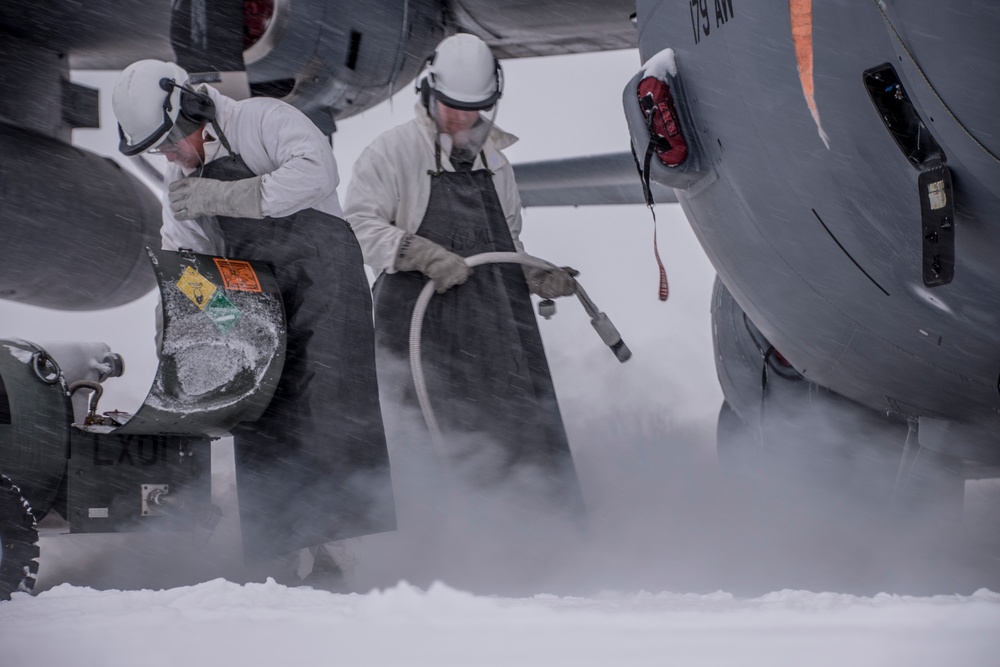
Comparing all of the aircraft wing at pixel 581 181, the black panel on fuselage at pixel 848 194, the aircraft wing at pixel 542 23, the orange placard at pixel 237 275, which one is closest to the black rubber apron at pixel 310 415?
the orange placard at pixel 237 275

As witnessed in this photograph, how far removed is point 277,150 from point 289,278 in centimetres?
34

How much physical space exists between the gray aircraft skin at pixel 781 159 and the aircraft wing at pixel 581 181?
833mm

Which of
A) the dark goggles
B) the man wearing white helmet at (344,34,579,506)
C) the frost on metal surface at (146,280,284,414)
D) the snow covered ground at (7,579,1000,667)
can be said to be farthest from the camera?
the man wearing white helmet at (344,34,579,506)

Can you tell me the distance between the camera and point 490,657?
111 centimetres

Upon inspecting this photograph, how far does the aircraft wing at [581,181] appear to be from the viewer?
4.25 meters

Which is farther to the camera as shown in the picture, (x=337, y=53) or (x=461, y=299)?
(x=337, y=53)

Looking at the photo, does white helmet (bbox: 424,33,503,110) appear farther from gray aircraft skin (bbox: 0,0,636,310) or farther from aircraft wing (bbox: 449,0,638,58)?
aircraft wing (bbox: 449,0,638,58)

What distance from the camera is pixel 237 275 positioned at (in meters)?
2.34

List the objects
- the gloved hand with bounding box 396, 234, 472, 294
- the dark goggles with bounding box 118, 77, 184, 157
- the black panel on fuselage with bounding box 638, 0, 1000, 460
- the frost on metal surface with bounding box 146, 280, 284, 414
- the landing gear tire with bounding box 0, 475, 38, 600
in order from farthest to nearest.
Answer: the gloved hand with bounding box 396, 234, 472, 294 < the dark goggles with bounding box 118, 77, 184, 157 < the frost on metal surface with bounding box 146, 280, 284, 414 < the landing gear tire with bounding box 0, 475, 38, 600 < the black panel on fuselage with bounding box 638, 0, 1000, 460

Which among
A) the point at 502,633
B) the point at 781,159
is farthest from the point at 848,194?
the point at 502,633

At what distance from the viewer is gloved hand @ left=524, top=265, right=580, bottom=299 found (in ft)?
9.39

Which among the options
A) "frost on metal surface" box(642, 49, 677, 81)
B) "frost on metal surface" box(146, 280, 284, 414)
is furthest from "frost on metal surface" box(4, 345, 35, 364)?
"frost on metal surface" box(642, 49, 677, 81)

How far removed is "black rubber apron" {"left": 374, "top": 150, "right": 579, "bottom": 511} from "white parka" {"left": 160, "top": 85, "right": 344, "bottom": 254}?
372 mm

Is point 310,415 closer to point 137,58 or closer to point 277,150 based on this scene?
point 277,150
